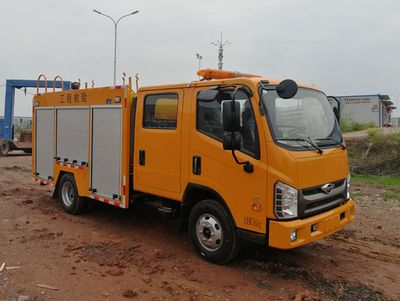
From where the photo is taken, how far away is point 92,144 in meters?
6.83

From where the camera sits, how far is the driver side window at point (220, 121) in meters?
4.50

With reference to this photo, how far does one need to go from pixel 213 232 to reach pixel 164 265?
2.49 ft

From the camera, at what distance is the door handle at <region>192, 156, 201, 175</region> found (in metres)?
5.05

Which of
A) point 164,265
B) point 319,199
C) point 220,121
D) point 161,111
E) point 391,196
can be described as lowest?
point 164,265

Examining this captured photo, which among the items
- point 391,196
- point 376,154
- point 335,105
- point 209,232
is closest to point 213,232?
point 209,232

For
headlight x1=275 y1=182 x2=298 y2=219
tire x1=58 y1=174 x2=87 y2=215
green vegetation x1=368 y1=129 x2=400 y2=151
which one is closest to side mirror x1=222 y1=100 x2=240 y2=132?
headlight x1=275 y1=182 x2=298 y2=219

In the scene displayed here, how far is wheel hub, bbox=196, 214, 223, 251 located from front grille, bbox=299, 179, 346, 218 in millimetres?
Result: 1090

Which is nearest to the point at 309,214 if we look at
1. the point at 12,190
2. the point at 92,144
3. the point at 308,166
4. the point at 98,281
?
the point at 308,166

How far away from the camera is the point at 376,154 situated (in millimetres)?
14945

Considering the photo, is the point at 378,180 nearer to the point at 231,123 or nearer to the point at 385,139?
the point at 385,139

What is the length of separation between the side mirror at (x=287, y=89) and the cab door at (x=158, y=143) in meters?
1.47

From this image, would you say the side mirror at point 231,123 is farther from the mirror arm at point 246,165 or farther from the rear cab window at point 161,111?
the rear cab window at point 161,111

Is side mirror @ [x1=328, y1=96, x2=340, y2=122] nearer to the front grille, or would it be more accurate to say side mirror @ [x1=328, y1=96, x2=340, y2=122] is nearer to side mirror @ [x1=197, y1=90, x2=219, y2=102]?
the front grille

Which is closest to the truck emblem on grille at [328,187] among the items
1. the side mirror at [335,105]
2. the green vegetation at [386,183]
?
the side mirror at [335,105]
